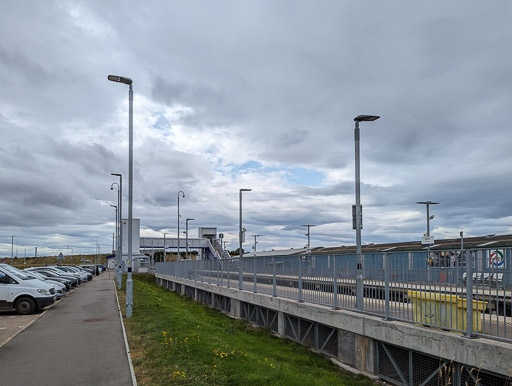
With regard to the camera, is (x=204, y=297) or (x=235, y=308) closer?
(x=235, y=308)

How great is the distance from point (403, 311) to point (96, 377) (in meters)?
5.93

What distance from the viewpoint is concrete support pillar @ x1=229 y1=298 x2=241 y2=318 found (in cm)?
2026

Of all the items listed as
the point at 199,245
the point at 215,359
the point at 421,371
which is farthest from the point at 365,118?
the point at 199,245

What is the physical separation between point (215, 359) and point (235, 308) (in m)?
11.9

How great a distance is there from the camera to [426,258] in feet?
27.8

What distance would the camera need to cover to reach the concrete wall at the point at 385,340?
23.3ft

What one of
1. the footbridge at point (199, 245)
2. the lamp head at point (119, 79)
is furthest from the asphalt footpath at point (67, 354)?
the footbridge at point (199, 245)

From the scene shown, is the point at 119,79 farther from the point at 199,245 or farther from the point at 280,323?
the point at 199,245

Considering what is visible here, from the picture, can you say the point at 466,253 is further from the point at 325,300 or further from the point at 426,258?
the point at 325,300

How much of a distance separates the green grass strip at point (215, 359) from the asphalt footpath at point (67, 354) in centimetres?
42

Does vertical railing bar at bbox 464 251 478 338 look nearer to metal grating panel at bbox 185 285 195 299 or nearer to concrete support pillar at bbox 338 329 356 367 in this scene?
concrete support pillar at bbox 338 329 356 367

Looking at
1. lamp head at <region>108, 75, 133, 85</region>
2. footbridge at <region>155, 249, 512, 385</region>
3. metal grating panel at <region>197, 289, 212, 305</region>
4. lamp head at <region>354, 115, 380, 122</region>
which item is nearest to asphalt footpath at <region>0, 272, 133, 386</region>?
footbridge at <region>155, 249, 512, 385</region>

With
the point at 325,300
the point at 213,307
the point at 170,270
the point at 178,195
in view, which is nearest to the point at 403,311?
the point at 325,300

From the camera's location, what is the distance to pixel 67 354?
10.0 meters
